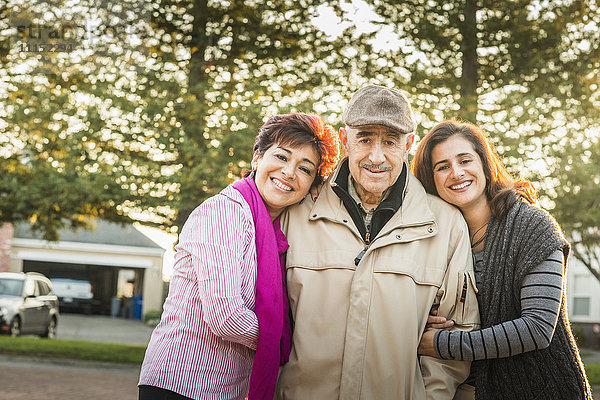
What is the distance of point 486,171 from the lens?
3.47 m

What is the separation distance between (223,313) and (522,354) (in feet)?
4.52

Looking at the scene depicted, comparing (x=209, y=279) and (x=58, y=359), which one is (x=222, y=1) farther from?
(x=209, y=279)

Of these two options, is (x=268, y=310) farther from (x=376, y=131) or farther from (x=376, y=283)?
(x=376, y=131)

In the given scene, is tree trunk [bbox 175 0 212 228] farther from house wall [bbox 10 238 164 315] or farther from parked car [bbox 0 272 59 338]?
house wall [bbox 10 238 164 315]

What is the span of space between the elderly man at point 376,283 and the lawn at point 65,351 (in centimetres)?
1136

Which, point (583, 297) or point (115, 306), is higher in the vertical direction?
point (583, 297)

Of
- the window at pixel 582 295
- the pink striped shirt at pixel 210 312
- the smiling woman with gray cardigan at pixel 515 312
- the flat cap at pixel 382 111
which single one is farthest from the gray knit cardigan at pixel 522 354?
the window at pixel 582 295

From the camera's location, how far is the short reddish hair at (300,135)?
3.33 meters

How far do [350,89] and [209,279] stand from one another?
8046 millimetres

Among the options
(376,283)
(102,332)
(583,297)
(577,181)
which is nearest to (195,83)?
(577,181)

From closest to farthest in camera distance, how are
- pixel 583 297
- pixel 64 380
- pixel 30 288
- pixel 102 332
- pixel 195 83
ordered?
pixel 195 83 < pixel 64 380 < pixel 30 288 < pixel 102 332 < pixel 583 297

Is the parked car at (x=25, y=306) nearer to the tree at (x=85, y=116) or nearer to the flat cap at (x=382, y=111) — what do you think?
the tree at (x=85, y=116)

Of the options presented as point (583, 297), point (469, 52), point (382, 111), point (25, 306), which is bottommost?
point (25, 306)

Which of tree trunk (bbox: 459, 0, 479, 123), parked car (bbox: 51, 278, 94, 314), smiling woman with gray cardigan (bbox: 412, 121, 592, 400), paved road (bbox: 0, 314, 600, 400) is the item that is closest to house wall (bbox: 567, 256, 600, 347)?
paved road (bbox: 0, 314, 600, 400)
